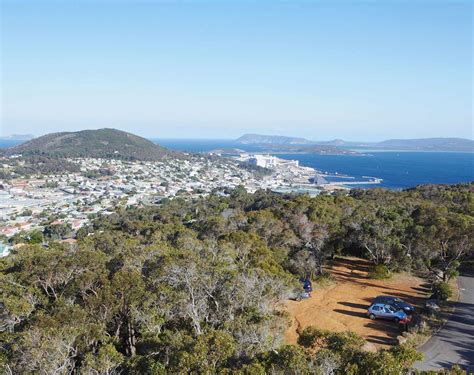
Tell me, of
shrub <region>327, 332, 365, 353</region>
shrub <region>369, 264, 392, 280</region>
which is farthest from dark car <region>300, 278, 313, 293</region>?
shrub <region>327, 332, 365, 353</region>

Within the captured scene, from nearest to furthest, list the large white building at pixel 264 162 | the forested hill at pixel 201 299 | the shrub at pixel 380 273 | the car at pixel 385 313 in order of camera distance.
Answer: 1. the forested hill at pixel 201 299
2. the car at pixel 385 313
3. the shrub at pixel 380 273
4. the large white building at pixel 264 162

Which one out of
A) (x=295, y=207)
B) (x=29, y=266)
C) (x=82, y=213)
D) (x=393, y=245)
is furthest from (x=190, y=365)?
(x=82, y=213)

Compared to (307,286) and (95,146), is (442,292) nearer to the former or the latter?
(307,286)

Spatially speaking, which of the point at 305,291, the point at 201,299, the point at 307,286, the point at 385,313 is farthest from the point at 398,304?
the point at 201,299

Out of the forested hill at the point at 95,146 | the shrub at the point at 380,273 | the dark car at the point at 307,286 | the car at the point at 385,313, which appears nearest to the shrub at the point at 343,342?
the car at the point at 385,313

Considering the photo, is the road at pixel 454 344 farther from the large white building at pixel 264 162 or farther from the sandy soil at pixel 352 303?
the large white building at pixel 264 162

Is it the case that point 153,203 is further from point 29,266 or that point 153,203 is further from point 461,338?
point 461,338

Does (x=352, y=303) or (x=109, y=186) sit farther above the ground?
(x=352, y=303)
